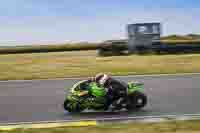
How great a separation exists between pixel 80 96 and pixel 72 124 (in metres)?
1.76

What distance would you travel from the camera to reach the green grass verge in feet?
35.1

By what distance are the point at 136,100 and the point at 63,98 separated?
3.66m

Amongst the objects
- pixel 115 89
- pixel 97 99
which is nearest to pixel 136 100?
pixel 115 89

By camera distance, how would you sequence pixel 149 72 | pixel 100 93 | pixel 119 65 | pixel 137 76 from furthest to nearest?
pixel 119 65 → pixel 149 72 → pixel 137 76 → pixel 100 93

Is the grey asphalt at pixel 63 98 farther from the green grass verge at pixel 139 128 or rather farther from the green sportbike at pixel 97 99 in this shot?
the green grass verge at pixel 139 128

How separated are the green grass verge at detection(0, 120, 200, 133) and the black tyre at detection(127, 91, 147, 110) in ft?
6.80

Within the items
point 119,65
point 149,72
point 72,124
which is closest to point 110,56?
point 119,65

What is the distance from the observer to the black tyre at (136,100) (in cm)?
1363

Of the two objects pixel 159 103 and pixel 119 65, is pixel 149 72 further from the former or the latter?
pixel 159 103

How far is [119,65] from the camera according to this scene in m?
30.2

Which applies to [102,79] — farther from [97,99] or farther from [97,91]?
[97,99]

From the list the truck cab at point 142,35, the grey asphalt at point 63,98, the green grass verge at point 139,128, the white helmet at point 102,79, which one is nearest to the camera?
the green grass verge at point 139,128

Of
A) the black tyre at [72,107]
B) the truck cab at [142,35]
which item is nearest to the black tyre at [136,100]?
the black tyre at [72,107]

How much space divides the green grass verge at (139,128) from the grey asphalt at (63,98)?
161 cm
